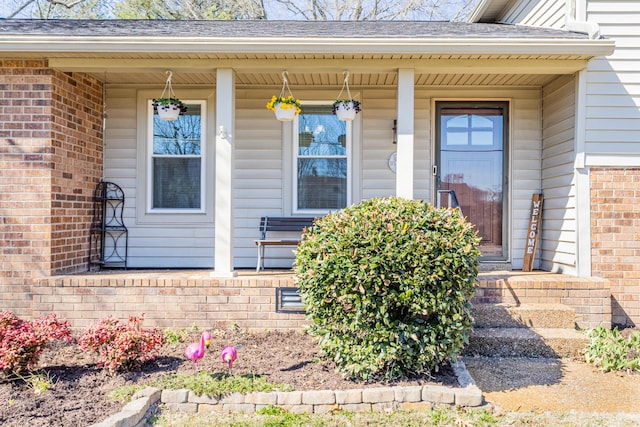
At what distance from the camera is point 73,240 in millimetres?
5418

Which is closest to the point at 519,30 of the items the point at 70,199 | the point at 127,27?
the point at 127,27

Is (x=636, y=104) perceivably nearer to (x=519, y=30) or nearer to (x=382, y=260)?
(x=519, y=30)

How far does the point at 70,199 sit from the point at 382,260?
12.4 feet

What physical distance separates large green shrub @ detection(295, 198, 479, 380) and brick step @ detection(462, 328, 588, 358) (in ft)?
2.84

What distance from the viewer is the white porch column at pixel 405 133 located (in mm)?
4906

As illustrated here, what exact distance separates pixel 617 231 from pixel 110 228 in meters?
5.75

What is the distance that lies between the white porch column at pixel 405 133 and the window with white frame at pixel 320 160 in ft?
4.13

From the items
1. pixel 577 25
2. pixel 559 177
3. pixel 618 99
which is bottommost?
pixel 559 177

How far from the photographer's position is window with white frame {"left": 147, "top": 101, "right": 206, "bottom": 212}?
6.08 metres

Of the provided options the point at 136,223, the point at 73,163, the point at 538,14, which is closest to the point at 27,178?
the point at 73,163

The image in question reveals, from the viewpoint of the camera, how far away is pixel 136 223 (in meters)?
6.06

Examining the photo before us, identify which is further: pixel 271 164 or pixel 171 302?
pixel 271 164

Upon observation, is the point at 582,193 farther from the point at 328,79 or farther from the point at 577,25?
the point at 328,79

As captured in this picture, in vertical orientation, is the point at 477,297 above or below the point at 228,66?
below
